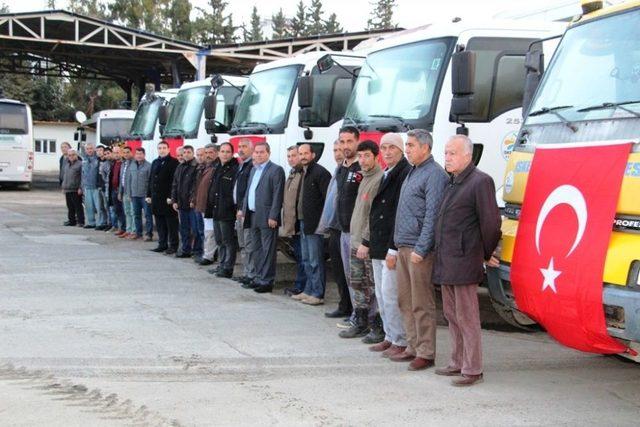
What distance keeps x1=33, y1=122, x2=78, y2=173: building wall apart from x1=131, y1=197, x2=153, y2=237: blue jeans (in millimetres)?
40530

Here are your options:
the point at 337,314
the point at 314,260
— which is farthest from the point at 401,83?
the point at 337,314

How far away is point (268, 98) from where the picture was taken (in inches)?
440

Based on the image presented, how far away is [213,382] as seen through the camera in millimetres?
5844

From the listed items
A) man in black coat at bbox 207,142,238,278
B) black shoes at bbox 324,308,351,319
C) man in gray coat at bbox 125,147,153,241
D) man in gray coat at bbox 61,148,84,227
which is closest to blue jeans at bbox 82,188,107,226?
man in gray coat at bbox 61,148,84,227

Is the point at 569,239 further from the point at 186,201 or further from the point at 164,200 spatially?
the point at 164,200

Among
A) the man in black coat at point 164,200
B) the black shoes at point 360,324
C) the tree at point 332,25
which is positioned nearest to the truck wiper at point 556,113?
the black shoes at point 360,324

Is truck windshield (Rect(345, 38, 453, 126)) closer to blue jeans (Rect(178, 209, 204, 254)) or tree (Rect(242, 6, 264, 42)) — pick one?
blue jeans (Rect(178, 209, 204, 254))

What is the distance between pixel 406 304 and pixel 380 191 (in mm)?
1018

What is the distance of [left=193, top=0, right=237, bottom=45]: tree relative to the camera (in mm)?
65188

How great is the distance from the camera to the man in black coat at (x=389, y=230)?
6.70 meters

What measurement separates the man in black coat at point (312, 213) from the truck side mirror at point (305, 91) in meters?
0.88

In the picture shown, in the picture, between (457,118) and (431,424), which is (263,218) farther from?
(431,424)

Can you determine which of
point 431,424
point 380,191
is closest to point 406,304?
point 380,191

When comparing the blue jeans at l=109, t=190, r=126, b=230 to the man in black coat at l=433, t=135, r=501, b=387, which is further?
the blue jeans at l=109, t=190, r=126, b=230
